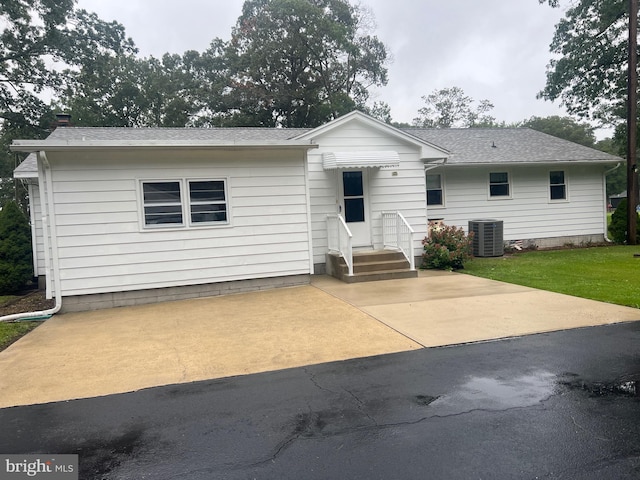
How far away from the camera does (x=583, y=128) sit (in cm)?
5153

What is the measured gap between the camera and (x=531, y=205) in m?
14.4

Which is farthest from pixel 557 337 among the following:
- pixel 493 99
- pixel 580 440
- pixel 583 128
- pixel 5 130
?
pixel 583 128

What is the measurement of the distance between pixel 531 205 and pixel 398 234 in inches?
258

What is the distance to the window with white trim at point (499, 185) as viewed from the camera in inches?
557

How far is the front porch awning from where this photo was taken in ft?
33.1

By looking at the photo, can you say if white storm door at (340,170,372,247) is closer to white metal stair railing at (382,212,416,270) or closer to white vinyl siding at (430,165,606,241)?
white metal stair railing at (382,212,416,270)

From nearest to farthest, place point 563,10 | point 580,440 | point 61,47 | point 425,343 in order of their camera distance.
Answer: point 580,440 → point 425,343 → point 563,10 → point 61,47

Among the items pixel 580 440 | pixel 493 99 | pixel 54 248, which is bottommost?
pixel 580 440

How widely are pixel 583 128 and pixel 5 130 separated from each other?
56.4 metres

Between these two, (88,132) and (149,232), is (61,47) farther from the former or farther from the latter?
(149,232)

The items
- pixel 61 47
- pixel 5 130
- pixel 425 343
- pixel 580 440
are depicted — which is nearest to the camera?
pixel 580 440

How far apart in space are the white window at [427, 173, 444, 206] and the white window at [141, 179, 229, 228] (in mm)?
7207

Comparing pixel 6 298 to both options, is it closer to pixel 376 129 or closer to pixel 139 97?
pixel 376 129

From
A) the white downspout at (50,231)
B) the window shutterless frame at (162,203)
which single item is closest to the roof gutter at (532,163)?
the window shutterless frame at (162,203)
